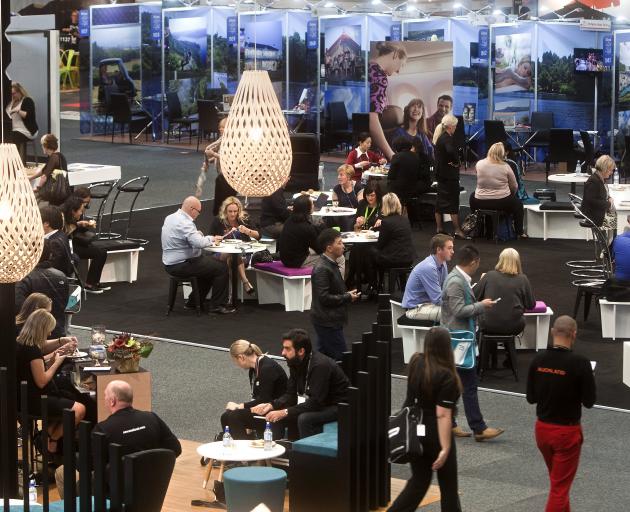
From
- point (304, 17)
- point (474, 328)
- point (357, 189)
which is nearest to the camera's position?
point (474, 328)

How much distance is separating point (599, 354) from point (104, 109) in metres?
16.8

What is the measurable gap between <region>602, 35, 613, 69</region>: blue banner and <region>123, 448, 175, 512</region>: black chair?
16.3m

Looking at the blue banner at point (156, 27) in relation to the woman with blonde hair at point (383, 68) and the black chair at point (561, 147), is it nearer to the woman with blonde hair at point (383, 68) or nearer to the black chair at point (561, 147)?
the woman with blonde hair at point (383, 68)

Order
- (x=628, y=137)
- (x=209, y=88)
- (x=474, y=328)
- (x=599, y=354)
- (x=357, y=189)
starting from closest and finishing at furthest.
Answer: (x=474, y=328) → (x=599, y=354) → (x=357, y=189) → (x=628, y=137) → (x=209, y=88)

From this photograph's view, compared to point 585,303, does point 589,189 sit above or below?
above

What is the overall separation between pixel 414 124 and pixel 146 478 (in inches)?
506

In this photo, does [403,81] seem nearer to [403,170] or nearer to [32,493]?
[403,170]

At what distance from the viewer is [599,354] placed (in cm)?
1158

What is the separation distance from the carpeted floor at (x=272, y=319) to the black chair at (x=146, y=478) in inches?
174

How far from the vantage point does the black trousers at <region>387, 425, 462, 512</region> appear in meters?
7.54

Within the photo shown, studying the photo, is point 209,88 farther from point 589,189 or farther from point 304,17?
point 589,189

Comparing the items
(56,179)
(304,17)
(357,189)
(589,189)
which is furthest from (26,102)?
(304,17)

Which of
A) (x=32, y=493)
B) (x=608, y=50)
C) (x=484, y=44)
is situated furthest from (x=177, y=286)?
(x=484, y=44)

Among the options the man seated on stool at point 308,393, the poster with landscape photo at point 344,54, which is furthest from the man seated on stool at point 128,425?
the poster with landscape photo at point 344,54
